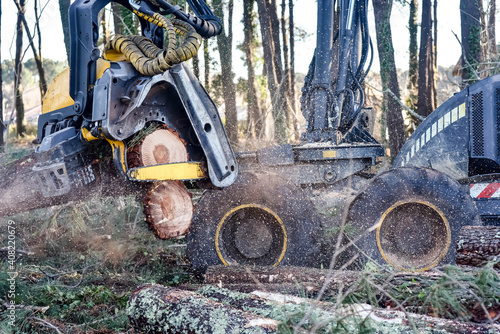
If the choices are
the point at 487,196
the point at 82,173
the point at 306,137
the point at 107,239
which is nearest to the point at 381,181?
the point at 487,196

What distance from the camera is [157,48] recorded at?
3.79 m

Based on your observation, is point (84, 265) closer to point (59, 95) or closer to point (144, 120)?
point (59, 95)

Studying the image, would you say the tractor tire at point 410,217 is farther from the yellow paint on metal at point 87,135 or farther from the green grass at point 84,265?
the yellow paint on metal at point 87,135

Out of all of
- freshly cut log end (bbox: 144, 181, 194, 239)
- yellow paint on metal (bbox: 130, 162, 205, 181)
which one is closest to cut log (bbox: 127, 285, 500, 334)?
freshly cut log end (bbox: 144, 181, 194, 239)

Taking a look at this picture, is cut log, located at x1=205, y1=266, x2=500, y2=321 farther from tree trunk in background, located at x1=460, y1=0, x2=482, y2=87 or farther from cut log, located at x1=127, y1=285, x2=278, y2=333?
tree trunk in background, located at x1=460, y1=0, x2=482, y2=87

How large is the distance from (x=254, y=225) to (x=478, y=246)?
77.2 inches

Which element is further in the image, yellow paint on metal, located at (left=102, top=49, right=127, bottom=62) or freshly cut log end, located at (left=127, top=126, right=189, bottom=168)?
yellow paint on metal, located at (left=102, top=49, right=127, bottom=62)

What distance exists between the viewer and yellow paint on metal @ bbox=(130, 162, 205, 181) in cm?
355

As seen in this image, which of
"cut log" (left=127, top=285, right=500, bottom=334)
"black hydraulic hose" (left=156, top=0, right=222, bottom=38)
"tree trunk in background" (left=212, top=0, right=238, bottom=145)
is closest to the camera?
"cut log" (left=127, top=285, right=500, bottom=334)

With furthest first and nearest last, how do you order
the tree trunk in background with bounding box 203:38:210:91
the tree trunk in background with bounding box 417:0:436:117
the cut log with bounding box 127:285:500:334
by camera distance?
the tree trunk in background with bounding box 203:38:210:91, the tree trunk in background with bounding box 417:0:436:117, the cut log with bounding box 127:285:500:334

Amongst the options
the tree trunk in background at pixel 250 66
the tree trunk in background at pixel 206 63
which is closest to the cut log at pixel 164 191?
the tree trunk in background at pixel 250 66

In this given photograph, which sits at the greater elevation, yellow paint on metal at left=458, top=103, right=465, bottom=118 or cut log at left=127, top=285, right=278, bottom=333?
yellow paint on metal at left=458, top=103, right=465, bottom=118

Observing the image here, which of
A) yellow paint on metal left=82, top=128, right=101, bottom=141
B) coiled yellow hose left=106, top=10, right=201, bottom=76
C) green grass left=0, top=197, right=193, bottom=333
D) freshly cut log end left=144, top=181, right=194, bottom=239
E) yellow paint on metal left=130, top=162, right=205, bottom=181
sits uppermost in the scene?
coiled yellow hose left=106, top=10, right=201, bottom=76

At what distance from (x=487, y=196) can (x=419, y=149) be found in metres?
0.98
